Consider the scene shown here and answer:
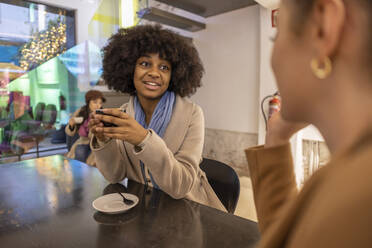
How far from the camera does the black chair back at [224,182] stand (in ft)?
3.76

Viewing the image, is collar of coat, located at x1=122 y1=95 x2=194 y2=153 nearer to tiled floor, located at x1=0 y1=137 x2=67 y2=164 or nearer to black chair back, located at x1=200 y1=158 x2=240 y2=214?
black chair back, located at x1=200 y1=158 x2=240 y2=214

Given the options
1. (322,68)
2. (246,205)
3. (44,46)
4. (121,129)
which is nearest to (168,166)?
(121,129)

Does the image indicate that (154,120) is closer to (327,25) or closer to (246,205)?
(327,25)

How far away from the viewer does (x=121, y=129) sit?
0.94m

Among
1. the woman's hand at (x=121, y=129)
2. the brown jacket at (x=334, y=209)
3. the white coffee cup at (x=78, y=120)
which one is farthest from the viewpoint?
the white coffee cup at (x=78, y=120)

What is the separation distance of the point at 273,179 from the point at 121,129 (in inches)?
24.0

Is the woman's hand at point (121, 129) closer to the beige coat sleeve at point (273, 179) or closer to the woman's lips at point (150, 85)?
the woman's lips at point (150, 85)

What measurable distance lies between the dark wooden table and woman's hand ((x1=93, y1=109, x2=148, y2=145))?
9.1 inches

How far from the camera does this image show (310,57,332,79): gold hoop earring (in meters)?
0.26

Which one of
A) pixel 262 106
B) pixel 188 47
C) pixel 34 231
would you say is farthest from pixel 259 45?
pixel 34 231

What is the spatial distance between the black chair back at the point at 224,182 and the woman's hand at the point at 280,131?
2.12 ft

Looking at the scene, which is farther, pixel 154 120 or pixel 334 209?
pixel 154 120

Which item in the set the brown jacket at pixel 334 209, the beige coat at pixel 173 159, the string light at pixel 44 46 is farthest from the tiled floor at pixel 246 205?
the string light at pixel 44 46

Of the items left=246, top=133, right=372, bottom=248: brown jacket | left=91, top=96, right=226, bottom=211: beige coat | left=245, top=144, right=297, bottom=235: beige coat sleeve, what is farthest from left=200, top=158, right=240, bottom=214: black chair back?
left=246, top=133, right=372, bottom=248: brown jacket
